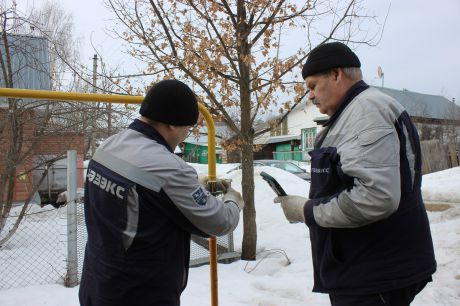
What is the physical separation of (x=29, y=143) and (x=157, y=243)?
490 cm

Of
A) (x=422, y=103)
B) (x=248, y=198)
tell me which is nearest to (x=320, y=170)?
(x=248, y=198)

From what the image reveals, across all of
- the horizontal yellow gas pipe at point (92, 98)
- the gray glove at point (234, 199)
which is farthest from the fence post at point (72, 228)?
the gray glove at point (234, 199)

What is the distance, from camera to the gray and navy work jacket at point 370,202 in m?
1.63

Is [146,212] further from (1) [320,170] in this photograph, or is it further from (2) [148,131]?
(1) [320,170]

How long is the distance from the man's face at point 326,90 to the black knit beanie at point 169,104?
603 millimetres

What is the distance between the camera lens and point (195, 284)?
4.58 metres

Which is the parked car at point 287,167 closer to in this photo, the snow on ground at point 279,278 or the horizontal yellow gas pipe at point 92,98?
the snow on ground at point 279,278

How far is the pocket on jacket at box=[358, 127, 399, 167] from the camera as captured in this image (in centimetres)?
162

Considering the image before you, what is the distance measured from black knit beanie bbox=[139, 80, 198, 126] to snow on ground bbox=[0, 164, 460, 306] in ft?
8.73

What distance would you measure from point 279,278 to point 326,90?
3371mm

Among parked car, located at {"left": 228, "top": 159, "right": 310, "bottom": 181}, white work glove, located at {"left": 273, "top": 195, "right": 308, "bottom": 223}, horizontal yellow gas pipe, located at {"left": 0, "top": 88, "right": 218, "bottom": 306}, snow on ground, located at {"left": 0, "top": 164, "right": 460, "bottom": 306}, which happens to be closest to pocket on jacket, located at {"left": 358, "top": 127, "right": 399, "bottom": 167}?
white work glove, located at {"left": 273, "top": 195, "right": 308, "bottom": 223}

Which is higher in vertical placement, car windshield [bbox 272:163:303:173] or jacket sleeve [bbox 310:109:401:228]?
jacket sleeve [bbox 310:109:401:228]

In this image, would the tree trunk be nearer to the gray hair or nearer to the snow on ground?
the snow on ground

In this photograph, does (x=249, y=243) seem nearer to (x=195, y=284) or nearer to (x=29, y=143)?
(x=195, y=284)
